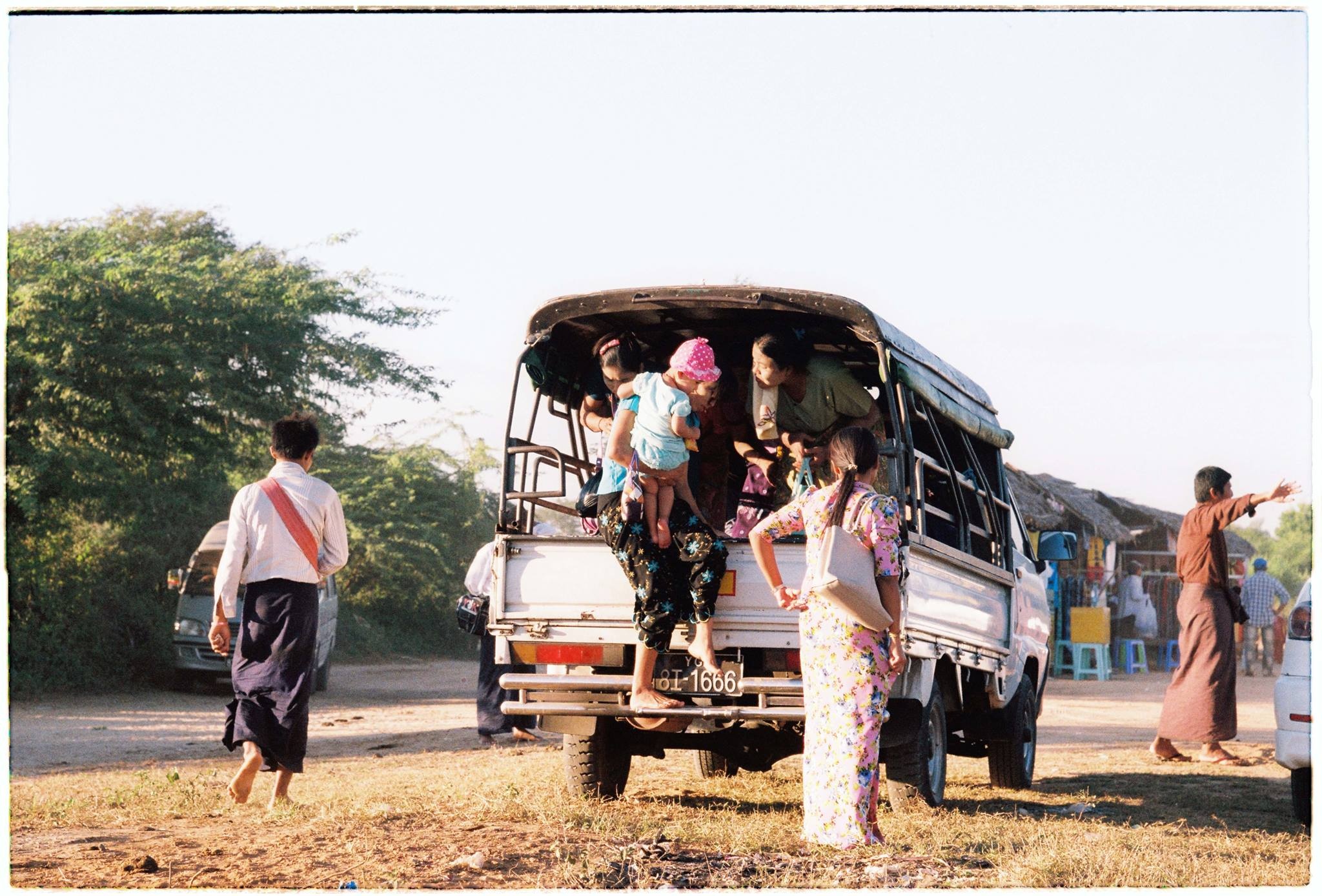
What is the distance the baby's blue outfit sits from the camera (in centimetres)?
715

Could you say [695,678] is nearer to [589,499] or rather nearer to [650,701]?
[650,701]

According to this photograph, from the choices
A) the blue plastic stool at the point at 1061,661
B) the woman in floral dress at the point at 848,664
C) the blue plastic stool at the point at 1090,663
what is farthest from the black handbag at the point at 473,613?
the blue plastic stool at the point at 1061,661

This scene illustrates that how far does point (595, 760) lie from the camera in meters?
7.86

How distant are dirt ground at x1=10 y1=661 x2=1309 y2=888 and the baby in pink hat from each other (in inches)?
58.2

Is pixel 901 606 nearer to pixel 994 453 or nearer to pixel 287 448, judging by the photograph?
pixel 287 448

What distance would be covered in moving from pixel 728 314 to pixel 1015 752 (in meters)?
3.40

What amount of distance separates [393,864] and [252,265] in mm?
19700

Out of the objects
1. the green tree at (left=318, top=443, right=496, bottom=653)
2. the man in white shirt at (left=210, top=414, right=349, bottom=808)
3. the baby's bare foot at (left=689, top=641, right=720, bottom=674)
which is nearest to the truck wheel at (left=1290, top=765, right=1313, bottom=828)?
the baby's bare foot at (left=689, top=641, right=720, bottom=674)

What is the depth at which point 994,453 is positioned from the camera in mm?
10602

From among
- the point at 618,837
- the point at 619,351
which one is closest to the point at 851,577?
the point at 618,837

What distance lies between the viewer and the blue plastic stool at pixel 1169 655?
28312mm

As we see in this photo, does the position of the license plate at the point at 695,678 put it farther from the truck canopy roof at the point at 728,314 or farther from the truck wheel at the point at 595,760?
the truck canopy roof at the point at 728,314

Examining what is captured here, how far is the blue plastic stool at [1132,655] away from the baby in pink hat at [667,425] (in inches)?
851

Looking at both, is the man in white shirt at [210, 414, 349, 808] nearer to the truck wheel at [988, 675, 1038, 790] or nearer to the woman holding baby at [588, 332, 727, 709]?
the woman holding baby at [588, 332, 727, 709]
